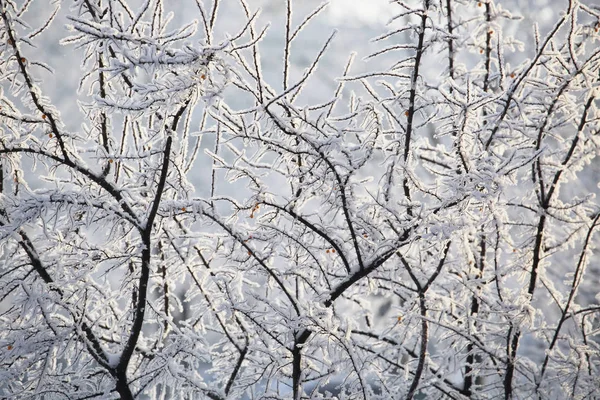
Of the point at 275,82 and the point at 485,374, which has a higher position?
the point at 275,82

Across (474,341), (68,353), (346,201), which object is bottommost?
(68,353)

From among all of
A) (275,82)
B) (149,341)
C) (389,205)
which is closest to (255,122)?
(389,205)

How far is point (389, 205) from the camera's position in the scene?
176 cm

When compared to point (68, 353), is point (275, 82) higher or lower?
higher

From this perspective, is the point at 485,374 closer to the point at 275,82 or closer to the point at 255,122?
the point at 255,122

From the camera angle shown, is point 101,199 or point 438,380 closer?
point 101,199

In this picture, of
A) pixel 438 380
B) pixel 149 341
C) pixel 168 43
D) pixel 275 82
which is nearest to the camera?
pixel 168 43

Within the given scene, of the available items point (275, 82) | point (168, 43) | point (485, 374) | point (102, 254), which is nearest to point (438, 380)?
point (485, 374)

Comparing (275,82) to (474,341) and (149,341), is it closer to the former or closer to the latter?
(149,341)

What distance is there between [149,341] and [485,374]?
173 centimetres

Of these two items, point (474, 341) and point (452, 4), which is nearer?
point (474, 341)

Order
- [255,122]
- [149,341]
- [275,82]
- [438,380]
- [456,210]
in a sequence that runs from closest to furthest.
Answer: [255,122] < [456,210] < [438,380] < [149,341] < [275,82]

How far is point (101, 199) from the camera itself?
1.66 meters

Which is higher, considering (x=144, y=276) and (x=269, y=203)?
(x=269, y=203)
